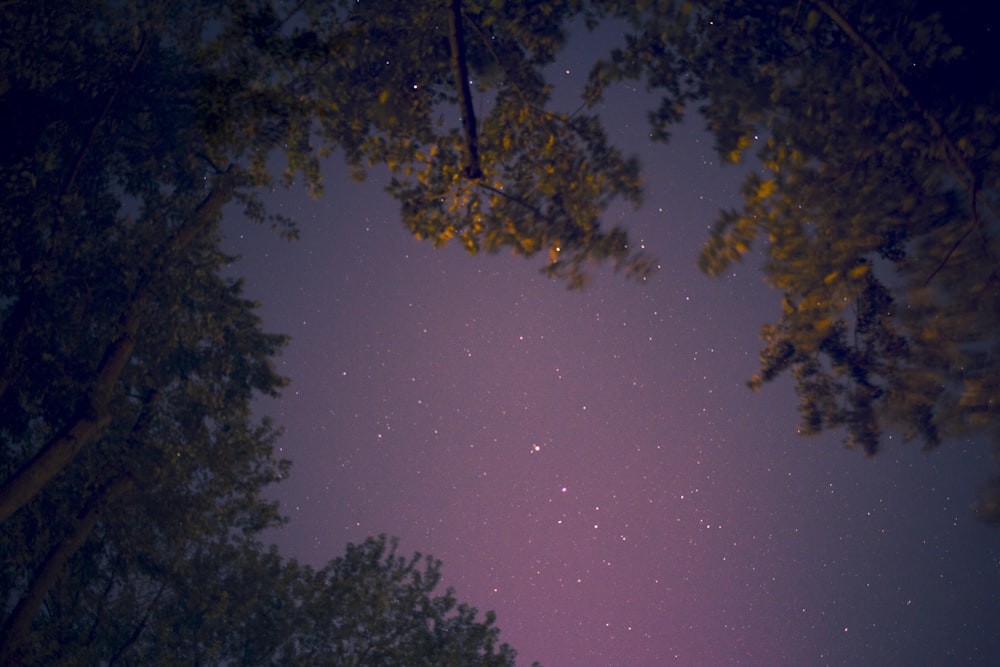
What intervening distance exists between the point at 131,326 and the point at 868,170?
35.0ft

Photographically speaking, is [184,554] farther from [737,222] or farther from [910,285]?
[910,285]

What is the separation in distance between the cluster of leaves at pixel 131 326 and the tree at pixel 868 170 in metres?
2.41

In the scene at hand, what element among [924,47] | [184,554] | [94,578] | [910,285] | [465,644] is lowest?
[94,578]

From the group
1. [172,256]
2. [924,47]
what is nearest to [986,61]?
[924,47]

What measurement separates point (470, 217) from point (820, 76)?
12.7 feet

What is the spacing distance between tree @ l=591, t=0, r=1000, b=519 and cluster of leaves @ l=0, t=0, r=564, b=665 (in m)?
2.41

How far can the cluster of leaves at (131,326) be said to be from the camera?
8766 millimetres

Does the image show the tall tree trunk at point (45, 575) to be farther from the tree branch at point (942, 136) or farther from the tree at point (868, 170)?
the tree branch at point (942, 136)

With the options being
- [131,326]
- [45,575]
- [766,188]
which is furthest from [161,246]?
[766,188]

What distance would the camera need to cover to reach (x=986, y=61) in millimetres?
5582

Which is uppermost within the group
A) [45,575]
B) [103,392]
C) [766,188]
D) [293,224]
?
[293,224]

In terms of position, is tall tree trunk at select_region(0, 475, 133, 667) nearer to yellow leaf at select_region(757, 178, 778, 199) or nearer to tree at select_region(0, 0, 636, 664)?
tree at select_region(0, 0, 636, 664)

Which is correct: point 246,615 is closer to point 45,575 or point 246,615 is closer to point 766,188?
point 45,575

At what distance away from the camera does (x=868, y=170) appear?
6023 millimetres
